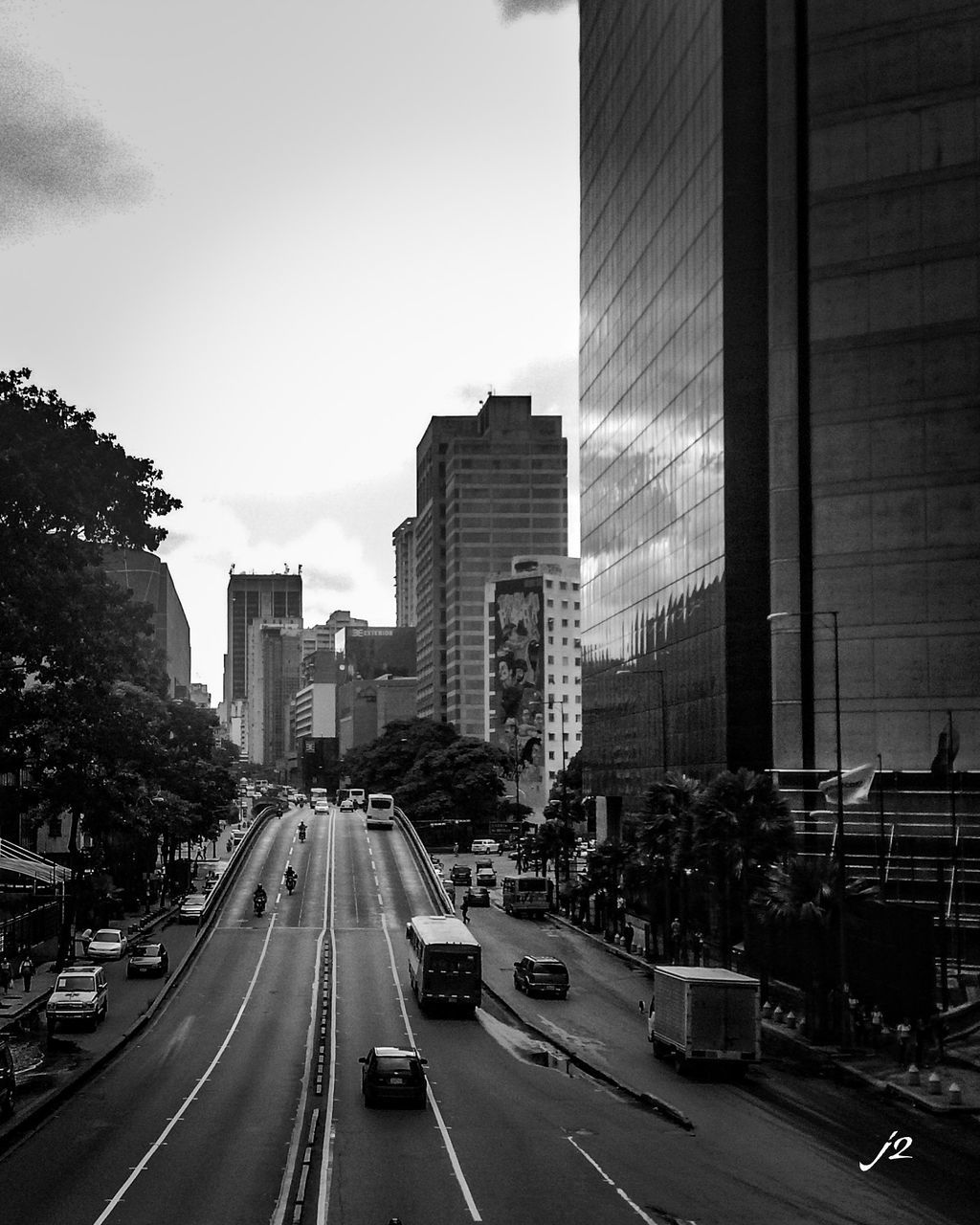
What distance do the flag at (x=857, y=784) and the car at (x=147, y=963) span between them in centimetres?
3257

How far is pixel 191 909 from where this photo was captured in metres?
99.0

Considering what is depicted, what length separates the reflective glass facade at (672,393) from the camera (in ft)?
259

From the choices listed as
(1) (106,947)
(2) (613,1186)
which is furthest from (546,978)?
(2) (613,1186)

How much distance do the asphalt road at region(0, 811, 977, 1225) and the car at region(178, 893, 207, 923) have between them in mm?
33112

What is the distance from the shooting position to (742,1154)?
3338cm

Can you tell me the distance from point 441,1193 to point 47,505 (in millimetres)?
19733

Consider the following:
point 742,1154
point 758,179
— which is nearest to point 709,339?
point 758,179

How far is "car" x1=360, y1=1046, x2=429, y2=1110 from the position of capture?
38094 millimetres

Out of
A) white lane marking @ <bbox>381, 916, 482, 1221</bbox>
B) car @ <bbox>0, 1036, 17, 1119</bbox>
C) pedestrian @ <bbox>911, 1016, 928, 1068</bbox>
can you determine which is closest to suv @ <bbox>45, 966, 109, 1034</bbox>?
white lane marking @ <bbox>381, 916, 482, 1221</bbox>

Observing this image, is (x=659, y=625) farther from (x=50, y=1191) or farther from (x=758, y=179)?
(x=50, y=1191)

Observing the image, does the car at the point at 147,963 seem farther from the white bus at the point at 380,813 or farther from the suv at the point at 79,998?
the white bus at the point at 380,813

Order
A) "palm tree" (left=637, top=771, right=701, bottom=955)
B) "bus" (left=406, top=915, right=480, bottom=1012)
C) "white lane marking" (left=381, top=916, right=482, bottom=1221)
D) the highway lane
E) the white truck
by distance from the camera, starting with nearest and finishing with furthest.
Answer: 1. "white lane marking" (left=381, top=916, right=482, bottom=1221)
2. the highway lane
3. the white truck
4. "bus" (left=406, top=915, right=480, bottom=1012)
5. "palm tree" (left=637, top=771, right=701, bottom=955)

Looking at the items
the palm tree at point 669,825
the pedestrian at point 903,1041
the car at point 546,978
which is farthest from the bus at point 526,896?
the pedestrian at point 903,1041
